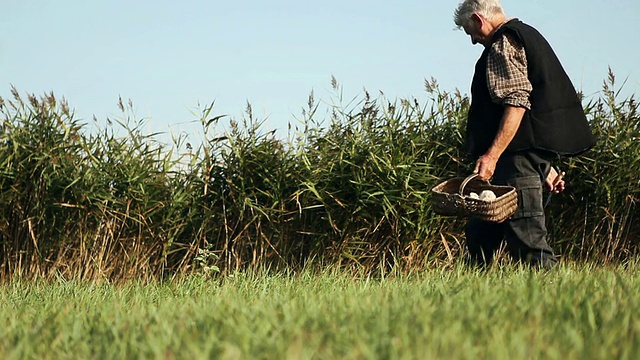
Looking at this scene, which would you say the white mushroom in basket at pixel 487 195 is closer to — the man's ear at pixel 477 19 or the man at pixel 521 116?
the man at pixel 521 116

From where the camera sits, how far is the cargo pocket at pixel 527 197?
146 inches

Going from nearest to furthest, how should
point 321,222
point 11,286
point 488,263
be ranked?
point 488,263
point 11,286
point 321,222

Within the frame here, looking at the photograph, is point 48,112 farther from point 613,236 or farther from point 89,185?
point 613,236

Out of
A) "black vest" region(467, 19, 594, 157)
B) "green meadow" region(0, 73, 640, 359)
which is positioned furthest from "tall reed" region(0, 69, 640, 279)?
"black vest" region(467, 19, 594, 157)

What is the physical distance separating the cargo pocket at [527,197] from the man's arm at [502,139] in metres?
0.21

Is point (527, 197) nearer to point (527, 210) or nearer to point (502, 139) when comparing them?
point (527, 210)

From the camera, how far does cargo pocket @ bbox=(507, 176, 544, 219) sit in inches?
146

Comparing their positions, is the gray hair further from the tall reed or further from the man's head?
the tall reed

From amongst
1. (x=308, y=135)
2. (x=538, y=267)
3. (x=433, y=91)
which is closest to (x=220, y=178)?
(x=308, y=135)

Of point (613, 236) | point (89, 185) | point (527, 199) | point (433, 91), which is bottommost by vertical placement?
point (613, 236)

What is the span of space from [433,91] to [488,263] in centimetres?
191

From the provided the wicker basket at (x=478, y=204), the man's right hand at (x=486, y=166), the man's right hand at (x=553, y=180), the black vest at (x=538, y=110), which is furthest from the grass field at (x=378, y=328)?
the man's right hand at (x=553, y=180)

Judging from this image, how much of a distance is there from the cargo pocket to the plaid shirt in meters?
0.39

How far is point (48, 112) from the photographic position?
5.57 m
